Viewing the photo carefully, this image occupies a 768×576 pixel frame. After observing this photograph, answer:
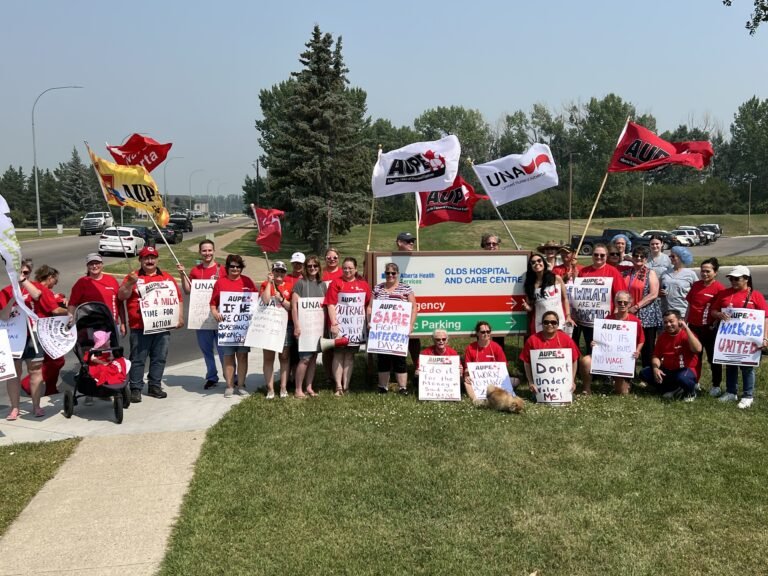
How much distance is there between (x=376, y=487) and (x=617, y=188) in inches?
3359

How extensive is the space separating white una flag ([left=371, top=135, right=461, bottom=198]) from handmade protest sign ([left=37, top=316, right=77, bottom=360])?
434 centimetres

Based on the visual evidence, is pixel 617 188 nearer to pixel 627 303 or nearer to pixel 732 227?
pixel 732 227

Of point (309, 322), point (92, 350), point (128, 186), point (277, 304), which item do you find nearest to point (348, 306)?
point (309, 322)

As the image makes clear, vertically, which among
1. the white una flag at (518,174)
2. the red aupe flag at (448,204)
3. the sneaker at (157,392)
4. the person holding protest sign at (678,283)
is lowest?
the sneaker at (157,392)

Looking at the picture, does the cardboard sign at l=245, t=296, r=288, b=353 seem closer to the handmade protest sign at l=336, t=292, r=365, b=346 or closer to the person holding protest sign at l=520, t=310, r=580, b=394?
the handmade protest sign at l=336, t=292, r=365, b=346

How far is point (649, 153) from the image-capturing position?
33.2 ft

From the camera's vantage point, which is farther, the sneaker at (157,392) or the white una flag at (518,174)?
the white una flag at (518,174)

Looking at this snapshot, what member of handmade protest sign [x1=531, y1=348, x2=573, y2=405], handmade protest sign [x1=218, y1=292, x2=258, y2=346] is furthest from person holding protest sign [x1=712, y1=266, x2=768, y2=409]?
handmade protest sign [x1=218, y1=292, x2=258, y2=346]

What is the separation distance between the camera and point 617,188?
83625 millimetres

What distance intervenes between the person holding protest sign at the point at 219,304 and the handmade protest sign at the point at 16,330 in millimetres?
2101

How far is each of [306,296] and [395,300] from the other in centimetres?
112

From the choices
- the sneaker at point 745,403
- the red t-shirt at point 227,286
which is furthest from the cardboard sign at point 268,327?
the sneaker at point 745,403

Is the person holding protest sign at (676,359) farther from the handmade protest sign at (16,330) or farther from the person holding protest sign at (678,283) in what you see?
the handmade protest sign at (16,330)

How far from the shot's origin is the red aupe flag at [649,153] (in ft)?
33.0
